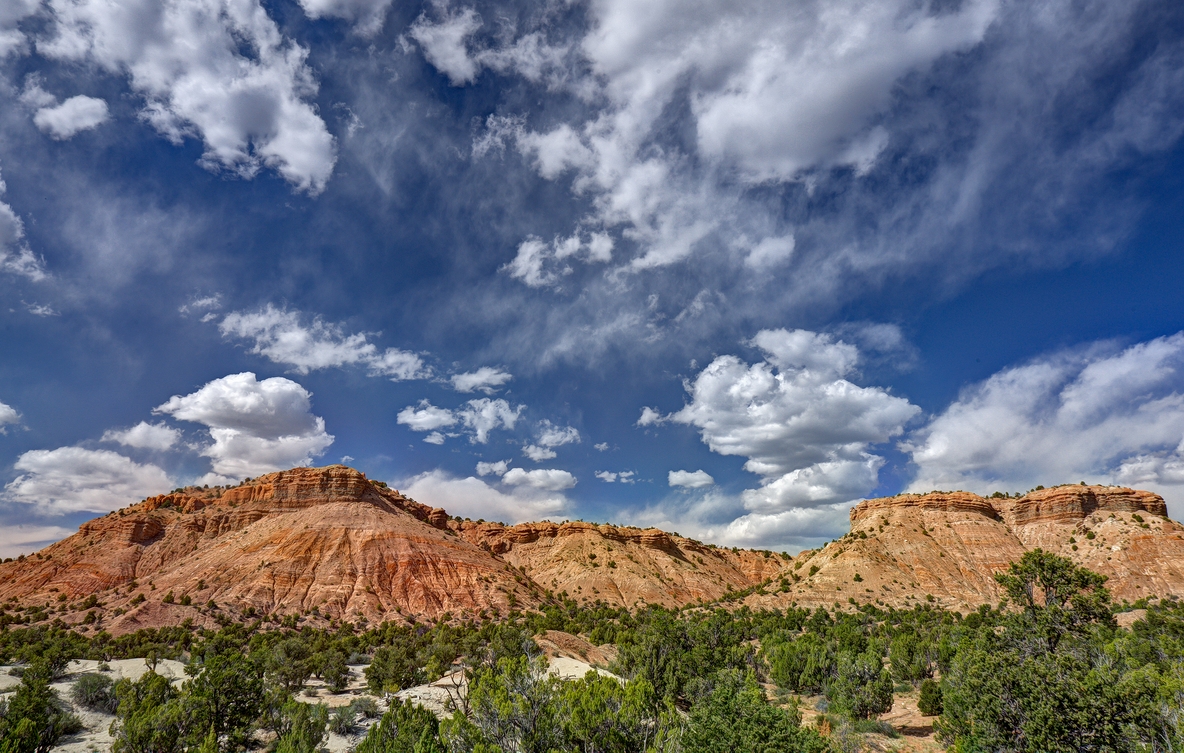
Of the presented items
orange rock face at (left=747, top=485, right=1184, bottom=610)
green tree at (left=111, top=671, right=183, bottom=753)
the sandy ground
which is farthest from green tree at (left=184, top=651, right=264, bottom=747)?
orange rock face at (left=747, top=485, right=1184, bottom=610)

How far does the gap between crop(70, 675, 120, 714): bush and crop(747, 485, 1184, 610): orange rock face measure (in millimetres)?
79043

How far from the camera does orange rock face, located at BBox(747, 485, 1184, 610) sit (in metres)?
79.8

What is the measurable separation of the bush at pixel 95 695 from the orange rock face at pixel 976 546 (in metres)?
79.0

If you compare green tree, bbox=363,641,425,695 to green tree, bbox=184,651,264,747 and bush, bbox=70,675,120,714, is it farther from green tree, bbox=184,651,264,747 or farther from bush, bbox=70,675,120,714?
bush, bbox=70,675,120,714

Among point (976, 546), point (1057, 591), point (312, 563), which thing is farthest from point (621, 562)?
point (1057, 591)

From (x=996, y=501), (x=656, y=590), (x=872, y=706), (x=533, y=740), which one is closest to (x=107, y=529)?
(x=656, y=590)

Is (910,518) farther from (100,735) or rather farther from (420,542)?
(100,735)

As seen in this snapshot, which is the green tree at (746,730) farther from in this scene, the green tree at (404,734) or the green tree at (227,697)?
the green tree at (227,697)

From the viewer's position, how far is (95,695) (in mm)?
27859

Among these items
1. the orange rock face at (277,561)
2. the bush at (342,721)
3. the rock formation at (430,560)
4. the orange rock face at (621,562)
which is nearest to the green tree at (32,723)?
the bush at (342,721)

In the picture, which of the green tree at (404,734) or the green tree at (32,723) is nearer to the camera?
the green tree at (404,734)

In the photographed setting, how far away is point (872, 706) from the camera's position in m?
29.7

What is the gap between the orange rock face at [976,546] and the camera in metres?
79.8

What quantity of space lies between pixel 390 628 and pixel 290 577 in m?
24.7
